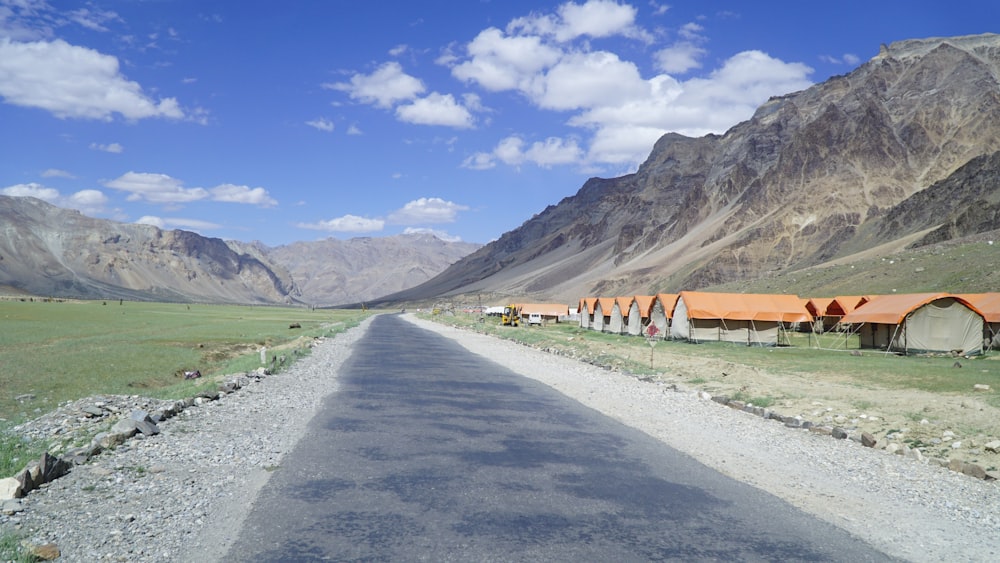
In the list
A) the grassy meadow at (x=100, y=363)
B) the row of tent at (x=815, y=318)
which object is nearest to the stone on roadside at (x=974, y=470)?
the row of tent at (x=815, y=318)

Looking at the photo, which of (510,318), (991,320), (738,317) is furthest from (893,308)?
(510,318)

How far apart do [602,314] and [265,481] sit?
209 feet

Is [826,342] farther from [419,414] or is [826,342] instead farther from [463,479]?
[463,479]

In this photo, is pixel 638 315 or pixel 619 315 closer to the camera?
pixel 638 315

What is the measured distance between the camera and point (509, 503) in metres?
8.95

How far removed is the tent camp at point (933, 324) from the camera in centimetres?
3756

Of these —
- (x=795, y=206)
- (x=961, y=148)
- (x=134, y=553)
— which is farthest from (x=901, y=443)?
(x=961, y=148)

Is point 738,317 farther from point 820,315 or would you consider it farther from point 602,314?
point 602,314

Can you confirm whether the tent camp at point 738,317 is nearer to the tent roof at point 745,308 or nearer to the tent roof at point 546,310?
the tent roof at point 745,308

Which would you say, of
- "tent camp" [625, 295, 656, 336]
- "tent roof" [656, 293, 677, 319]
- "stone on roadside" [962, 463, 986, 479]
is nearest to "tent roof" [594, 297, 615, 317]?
"tent camp" [625, 295, 656, 336]

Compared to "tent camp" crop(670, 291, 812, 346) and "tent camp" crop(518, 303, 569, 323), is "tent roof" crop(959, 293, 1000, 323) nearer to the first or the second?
"tent camp" crop(670, 291, 812, 346)

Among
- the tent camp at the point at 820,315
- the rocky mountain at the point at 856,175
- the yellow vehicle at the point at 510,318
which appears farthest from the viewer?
the rocky mountain at the point at 856,175

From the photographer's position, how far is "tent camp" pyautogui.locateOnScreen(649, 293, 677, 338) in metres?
54.8

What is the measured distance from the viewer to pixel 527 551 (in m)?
7.23
